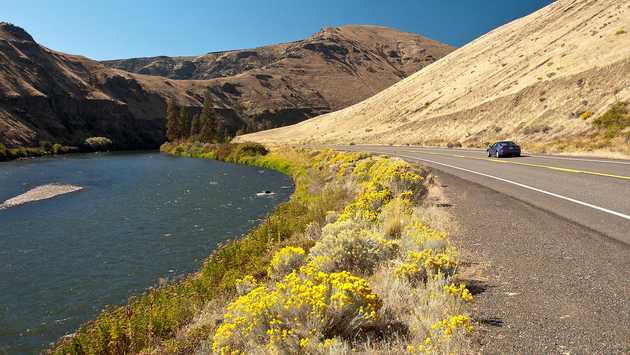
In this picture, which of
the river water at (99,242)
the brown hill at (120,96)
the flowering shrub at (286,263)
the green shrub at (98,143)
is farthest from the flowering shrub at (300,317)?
the green shrub at (98,143)

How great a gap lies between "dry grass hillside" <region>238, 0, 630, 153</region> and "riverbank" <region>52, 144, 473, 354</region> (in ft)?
66.9

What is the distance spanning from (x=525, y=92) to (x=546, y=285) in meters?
45.1

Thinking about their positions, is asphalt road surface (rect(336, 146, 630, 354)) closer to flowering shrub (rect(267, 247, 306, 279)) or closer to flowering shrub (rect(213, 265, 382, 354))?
flowering shrub (rect(213, 265, 382, 354))

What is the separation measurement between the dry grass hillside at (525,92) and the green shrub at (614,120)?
0.41 feet

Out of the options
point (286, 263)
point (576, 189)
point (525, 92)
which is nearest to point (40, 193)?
point (286, 263)

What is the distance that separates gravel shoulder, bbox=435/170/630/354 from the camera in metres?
3.88

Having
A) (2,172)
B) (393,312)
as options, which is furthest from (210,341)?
(2,172)

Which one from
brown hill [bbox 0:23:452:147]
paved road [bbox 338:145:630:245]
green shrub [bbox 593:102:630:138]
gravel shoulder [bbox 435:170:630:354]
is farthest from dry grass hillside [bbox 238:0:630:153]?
brown hill [bbox 0:23:452:147]

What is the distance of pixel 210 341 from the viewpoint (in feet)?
19.4

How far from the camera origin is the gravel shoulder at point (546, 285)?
12.7 ft

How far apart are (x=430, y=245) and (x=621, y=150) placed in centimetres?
2147

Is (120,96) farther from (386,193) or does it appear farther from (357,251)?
(357,251)

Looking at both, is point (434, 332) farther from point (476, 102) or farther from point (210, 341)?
point (476, 102)

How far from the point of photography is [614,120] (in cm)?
2758
